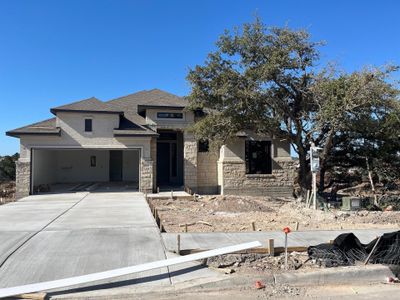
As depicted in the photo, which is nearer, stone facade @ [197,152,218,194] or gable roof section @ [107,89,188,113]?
gable roof section @ [107,89,188,113]

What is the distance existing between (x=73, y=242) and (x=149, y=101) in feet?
54.4

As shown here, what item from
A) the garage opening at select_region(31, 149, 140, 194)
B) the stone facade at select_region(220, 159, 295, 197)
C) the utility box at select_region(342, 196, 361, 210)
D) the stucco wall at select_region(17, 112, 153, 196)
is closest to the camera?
the utility box at select_region(342, 196, 361, 210)

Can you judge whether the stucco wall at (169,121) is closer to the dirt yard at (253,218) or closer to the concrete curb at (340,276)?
the dirt yard at (253,218)

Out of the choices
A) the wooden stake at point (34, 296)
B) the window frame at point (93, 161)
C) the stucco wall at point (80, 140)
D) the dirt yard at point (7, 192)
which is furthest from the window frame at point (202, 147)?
the wooden stake at point (34, 296)

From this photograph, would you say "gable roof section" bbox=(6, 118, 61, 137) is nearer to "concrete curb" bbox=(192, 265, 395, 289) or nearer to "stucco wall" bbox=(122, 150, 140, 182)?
"stucco wall" bbox=(122, 150, 140, 182)

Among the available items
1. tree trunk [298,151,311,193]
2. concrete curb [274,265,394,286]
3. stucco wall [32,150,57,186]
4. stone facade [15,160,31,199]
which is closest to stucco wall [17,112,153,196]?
stone facade [15,160,31,199]

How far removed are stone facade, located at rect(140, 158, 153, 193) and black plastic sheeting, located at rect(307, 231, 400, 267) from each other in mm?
14563

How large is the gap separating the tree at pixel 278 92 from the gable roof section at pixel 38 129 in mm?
7746

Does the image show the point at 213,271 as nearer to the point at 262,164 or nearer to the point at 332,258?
the point at 332,258

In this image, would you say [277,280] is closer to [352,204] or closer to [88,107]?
[352,204]

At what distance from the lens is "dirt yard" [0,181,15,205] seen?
2067 centimetres

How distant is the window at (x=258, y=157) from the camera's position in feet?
75.8

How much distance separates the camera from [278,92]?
59.3ft

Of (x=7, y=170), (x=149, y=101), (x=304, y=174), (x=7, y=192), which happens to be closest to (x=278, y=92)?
(x=304, y=174)
